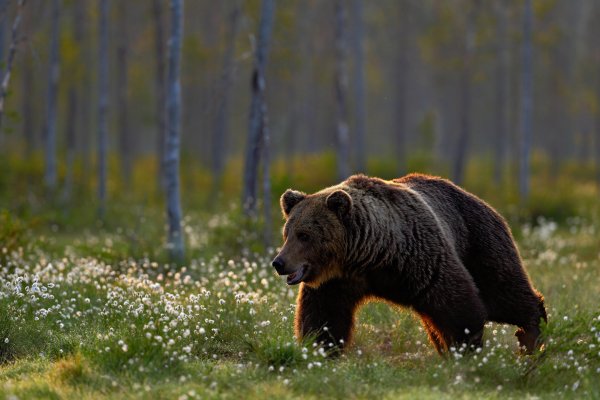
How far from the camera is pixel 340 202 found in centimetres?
642

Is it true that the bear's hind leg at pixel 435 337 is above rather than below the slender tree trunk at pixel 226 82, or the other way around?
below

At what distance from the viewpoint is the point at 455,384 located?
5.75 meters

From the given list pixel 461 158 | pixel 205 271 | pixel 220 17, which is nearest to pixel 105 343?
pixel 205 271

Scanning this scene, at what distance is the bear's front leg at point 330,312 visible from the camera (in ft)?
21.9

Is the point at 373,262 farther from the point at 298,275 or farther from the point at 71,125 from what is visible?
the point at 71,125

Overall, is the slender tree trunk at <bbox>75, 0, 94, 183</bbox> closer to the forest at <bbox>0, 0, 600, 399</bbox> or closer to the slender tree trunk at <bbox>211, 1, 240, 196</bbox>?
the forest at <bbox>0, 0, 600, 399</bbox>

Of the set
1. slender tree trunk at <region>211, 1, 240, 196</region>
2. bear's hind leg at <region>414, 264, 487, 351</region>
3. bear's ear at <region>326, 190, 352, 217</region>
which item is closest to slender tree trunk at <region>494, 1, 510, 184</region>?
slender tree trunk at <region>211, 1, 240, 196</region>

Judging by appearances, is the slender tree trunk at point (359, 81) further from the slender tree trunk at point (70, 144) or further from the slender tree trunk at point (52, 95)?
the slender tree trunk at point (52, 95)

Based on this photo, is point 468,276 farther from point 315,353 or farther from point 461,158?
point 461,158

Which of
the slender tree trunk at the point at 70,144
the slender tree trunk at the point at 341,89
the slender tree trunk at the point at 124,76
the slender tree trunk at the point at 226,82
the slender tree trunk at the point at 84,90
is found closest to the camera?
the slender tree trunk at the point at 226,82

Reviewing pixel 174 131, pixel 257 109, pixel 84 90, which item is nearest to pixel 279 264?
pixel 174 131

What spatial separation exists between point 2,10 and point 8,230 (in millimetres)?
3074

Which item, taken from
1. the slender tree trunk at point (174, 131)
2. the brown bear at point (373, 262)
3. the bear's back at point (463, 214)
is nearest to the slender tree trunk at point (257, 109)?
the slender tree trunk at point (174, 131)

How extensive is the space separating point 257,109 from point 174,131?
2.77 meters
